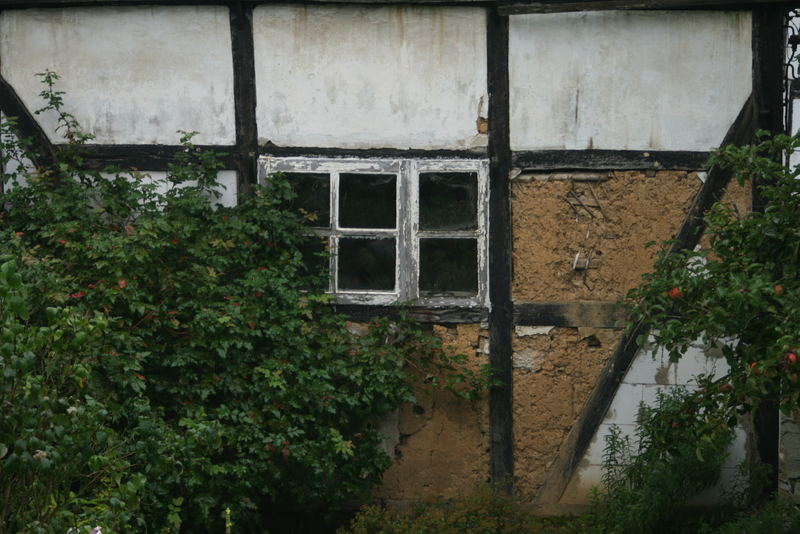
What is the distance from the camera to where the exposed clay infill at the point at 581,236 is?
6.59m

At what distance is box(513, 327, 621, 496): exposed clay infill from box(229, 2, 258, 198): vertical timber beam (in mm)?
2130

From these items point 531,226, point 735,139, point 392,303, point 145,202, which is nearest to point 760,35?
point 735,139

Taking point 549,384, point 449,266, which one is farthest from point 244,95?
point 549,384

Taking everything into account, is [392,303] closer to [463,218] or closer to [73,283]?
[463,218]

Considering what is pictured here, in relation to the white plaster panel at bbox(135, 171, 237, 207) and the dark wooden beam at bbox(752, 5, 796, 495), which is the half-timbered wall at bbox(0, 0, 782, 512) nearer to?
the white plaster panel at bbox(135, 171, 237, 207)

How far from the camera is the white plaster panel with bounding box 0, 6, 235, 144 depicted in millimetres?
6633

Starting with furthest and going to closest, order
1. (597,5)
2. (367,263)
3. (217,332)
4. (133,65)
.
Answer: (367,263), (133,65), (597,5), (217,332)

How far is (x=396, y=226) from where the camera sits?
6.75 meters

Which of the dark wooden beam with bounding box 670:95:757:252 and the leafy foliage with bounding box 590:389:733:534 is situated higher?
the dark wooden beam with bounding box 670:95:757:252

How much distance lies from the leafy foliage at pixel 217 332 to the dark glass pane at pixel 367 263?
30 cm

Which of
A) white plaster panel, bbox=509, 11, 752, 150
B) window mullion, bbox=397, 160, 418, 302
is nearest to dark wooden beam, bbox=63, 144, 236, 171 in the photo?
window mullion, bbox=397, 160, 418, 302

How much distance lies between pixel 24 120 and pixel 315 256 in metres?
2.14

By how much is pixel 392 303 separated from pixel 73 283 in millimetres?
2085

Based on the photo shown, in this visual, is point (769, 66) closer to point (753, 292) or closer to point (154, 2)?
point (753, 292)
